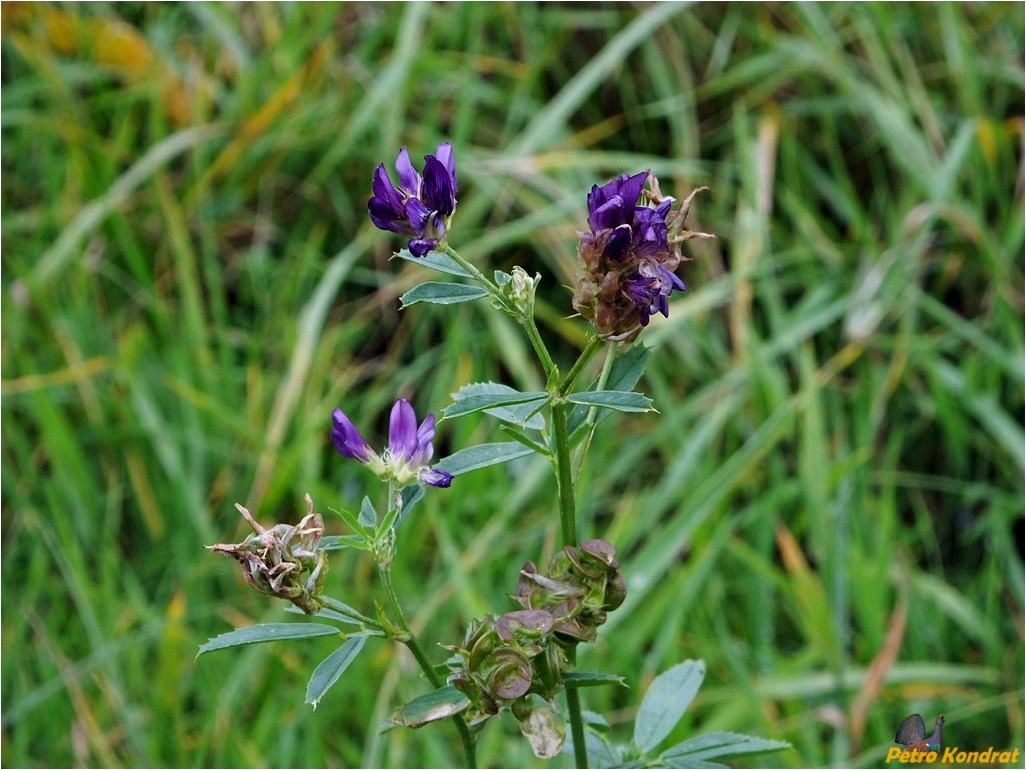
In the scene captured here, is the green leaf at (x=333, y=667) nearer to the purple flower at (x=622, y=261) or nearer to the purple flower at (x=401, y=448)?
the purple flower at (x=401, y=448)

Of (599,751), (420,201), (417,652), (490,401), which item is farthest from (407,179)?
(599,751)

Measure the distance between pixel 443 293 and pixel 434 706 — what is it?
0.23 meters

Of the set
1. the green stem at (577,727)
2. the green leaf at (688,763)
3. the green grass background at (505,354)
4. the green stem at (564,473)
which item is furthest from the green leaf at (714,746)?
the green grass background at (505,354)

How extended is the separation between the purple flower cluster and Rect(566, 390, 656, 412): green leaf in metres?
0.03

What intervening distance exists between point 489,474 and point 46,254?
0.92 metres

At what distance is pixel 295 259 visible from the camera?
7.16 feet

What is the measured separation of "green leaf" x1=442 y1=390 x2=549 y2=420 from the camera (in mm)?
620

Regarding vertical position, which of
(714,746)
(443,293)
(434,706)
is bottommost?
(714,746)

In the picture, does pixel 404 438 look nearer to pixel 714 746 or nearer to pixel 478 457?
pixel 478 457

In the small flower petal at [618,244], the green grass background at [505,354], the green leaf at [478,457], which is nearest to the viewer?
the small flower petal at [618,244]

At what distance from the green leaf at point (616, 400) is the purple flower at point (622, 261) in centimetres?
3

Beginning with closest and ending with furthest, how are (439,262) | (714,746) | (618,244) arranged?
(618,244) → (439,262) → (714,746)

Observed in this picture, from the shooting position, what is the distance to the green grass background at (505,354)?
158cm

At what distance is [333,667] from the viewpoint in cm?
67
